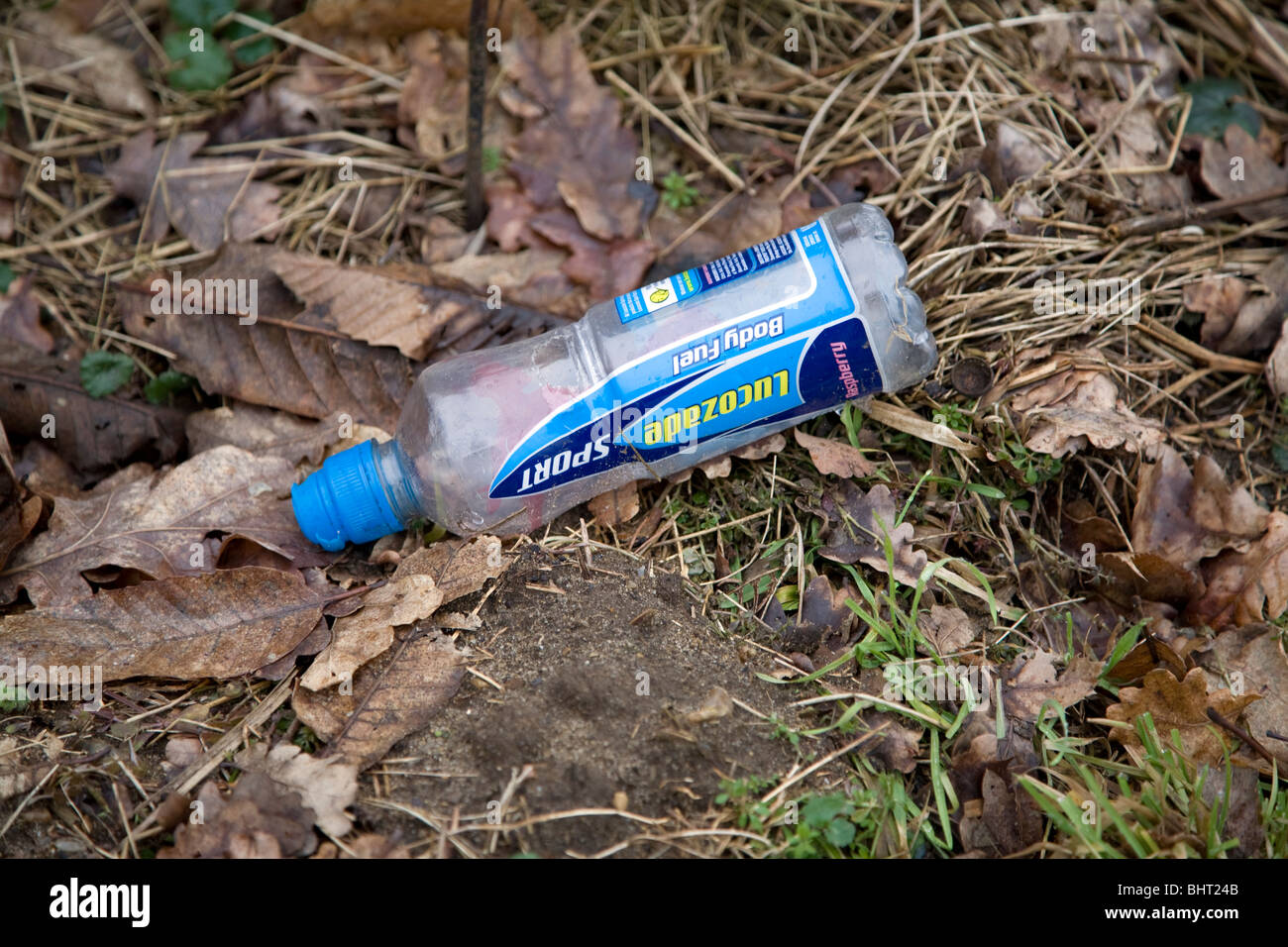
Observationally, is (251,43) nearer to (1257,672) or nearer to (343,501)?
(343,501)

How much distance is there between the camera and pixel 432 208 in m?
3.11

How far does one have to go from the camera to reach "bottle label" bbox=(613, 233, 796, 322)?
2512 mm

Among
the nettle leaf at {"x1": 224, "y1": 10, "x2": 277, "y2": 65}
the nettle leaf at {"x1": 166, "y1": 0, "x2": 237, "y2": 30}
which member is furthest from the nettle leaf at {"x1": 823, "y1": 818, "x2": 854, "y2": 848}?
the nettle leaf at {"x1": 166, "y1": 0, "x2": 237, "y2": 30}

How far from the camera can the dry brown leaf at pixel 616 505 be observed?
2.56m

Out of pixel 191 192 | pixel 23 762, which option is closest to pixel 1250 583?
pixel 23 762

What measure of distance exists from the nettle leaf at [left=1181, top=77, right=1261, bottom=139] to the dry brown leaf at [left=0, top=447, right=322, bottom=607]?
3.02 meters

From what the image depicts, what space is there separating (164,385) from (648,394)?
1511 millimetres

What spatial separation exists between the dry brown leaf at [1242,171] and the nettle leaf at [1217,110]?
1.4 inches

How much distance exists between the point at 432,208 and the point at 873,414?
159 centimetres

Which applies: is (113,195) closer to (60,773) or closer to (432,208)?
(432,208)

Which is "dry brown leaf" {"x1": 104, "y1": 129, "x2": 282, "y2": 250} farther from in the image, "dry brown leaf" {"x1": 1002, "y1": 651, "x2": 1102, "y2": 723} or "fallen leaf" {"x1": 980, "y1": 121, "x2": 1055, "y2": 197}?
"dry brown leaf" {"x1": 1002, "y1": 651, "x2": 1102, "y2": 723}

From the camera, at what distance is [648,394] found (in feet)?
8.02

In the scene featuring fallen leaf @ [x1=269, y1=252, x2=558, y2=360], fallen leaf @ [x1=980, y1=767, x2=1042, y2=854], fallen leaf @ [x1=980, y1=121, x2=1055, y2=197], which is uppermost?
fallen leaf @ [x1=980, y1=121, x2=1055, y2=197]

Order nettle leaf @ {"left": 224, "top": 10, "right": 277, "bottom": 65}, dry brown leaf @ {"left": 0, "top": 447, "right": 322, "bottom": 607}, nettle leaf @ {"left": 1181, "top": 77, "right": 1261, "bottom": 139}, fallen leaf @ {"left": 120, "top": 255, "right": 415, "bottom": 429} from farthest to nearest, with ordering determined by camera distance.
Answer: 1. nettle leaf @ {"left": 224, "top": 10, "right": 277, "bottom": 65}
2. nettle leaf @ {"left": 1181, "top": 77, "right": 1261, "bottom": 139}
3. fallen leaf @ {"left": 120, "top": 255, "right": 415, "bottom": 429}
4. dry brown leaf @ {"left": 0, "top": 447, "right": 322, "bottom": 607}
